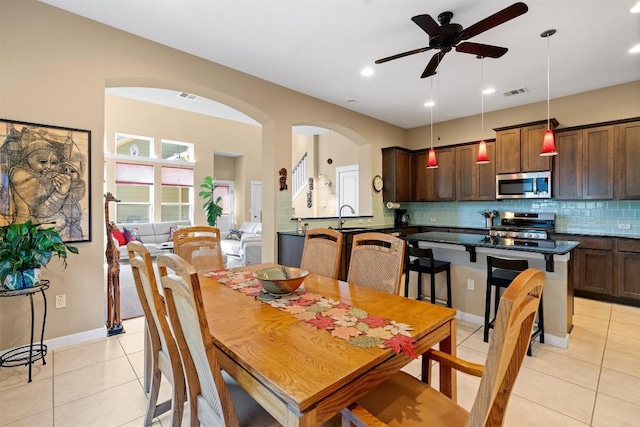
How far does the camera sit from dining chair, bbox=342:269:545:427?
0.75 metres

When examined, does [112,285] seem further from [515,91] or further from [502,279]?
[515,91]

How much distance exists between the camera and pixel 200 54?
11.7ft

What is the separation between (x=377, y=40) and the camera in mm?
3240

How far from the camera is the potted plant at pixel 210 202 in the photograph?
837cm

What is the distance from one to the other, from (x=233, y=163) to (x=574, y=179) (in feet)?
29.3

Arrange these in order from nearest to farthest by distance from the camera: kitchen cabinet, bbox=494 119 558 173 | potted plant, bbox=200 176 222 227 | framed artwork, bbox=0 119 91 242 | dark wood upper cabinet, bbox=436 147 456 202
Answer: framed artwork, bbox=0 119 91 242
kitchen cabinet, bbox=494 119 558 173
dark wood upper cabinet, bbox=436 147 456 202
potted plant, bbox=200 176 222 227

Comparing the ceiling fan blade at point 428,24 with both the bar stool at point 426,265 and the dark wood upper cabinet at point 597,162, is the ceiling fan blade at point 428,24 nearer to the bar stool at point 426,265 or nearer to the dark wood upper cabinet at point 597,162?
the bar stool at point 426,265

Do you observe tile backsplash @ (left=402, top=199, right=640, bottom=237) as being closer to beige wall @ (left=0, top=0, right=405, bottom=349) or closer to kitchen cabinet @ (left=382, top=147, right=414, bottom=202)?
kitchen cabinet @ (left=382, top=147, right=414, bottom=202)

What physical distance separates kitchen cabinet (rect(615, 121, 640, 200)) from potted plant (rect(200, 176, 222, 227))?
8.09 m

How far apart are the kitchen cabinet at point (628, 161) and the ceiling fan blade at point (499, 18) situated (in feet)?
10.5

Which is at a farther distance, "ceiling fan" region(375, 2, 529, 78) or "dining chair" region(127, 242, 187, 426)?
"ceiling fan" region(375, 2, 529, 78)

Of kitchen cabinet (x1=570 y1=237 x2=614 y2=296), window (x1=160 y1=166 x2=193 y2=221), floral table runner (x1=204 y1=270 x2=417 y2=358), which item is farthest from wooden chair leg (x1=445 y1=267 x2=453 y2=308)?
window (x1=160 y1=166 x2=193 y2=221)

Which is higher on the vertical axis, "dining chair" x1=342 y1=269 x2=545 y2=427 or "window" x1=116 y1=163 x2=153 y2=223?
"window" x1=116 y1=163 x2=153 y2=223

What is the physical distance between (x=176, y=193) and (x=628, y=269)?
9.58 meters
